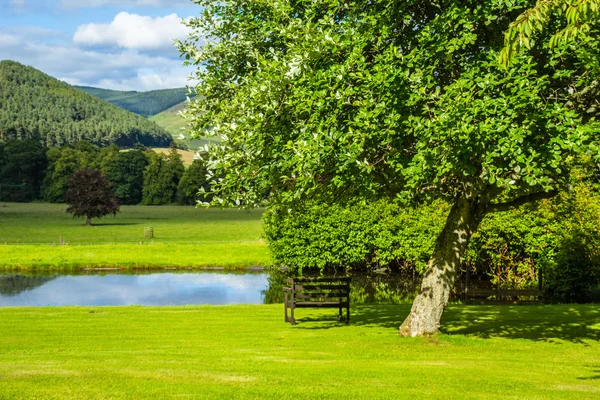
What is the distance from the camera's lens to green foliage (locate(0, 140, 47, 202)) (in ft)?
525

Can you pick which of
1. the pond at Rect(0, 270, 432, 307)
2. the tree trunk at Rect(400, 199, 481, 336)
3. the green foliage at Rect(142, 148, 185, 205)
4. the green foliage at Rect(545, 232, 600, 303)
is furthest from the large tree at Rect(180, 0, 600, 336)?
the green foliage at Rect(142, 148, 185, 205)

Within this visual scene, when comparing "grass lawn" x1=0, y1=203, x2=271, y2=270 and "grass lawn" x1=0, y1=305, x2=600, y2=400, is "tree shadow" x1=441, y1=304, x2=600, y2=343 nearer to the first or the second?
"grass lawn" x1=0, y1=305, x2=600, y2=400

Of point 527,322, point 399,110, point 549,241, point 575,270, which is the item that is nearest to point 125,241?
point 549,241

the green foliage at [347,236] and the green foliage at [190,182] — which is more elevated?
the green foliage at [190,182]

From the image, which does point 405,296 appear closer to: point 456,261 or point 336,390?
point 456,261

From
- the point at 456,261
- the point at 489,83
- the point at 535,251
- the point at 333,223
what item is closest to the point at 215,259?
the point at 333,223

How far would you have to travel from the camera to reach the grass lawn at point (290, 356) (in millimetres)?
12492

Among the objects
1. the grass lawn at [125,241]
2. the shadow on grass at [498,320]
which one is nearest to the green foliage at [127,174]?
the grass lawn at [125,241]

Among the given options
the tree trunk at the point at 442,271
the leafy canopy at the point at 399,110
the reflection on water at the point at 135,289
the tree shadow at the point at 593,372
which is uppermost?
the leafy canopy at the point at 399,110

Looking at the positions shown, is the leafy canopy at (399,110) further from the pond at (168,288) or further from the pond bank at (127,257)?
the pond bank at (127,257)

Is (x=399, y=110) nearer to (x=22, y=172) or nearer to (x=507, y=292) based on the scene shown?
(x=507, y=292)

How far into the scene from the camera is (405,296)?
40.2 metres

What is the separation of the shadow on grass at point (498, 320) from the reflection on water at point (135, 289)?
12848 millimetres

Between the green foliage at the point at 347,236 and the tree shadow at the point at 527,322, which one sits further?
the green foliage at the point at 347,236
